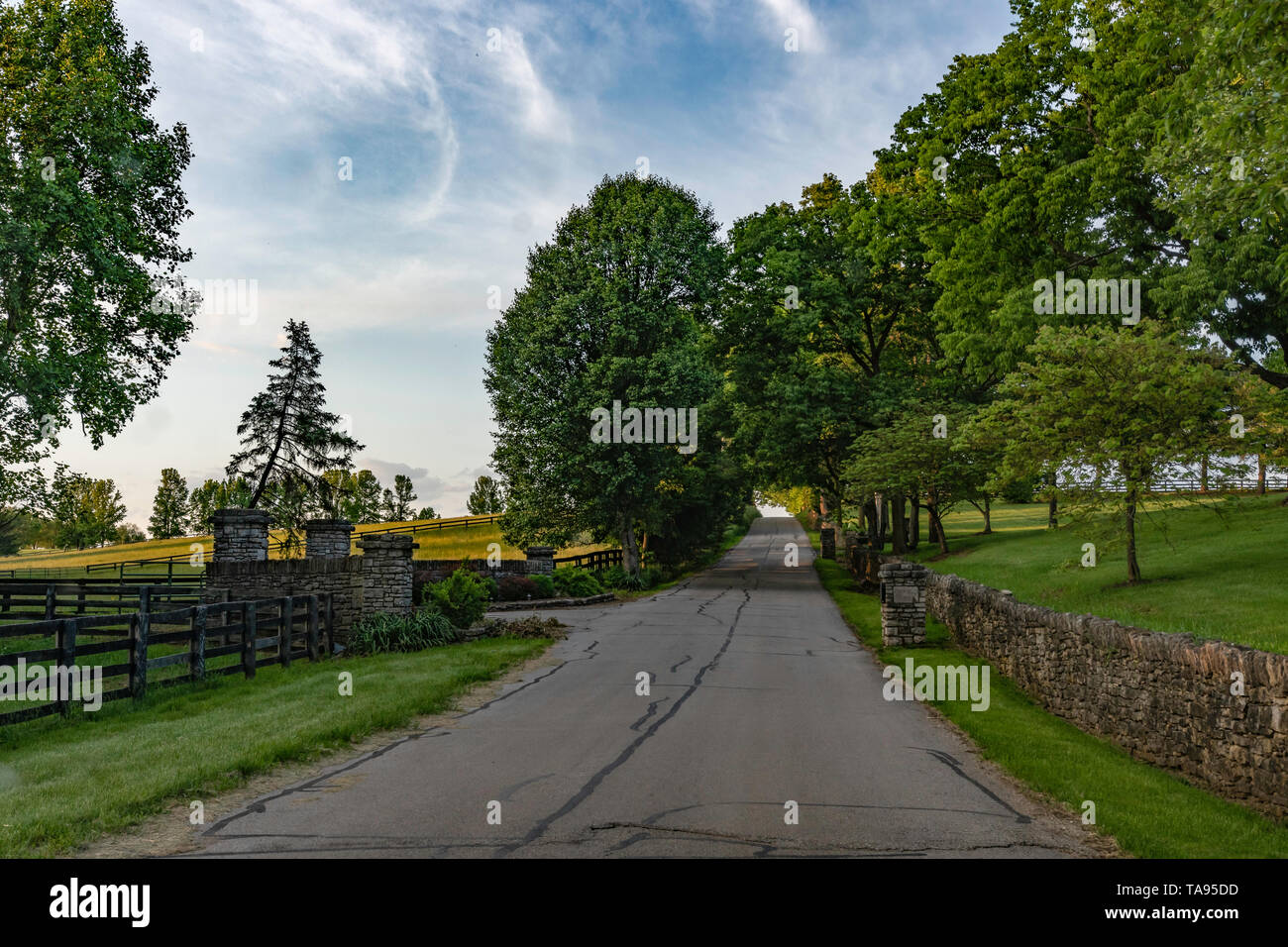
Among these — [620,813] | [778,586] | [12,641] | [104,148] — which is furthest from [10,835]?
[778,586]

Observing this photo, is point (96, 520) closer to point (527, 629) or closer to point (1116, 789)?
point (527, 629)

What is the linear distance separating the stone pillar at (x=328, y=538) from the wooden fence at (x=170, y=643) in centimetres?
273

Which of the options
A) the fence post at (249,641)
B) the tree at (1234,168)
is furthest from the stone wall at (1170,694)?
the fence post at (249,641)

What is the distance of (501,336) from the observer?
1649 inches

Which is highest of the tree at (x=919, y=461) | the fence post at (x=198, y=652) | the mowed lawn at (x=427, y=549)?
the tree at (x=919, y=461)

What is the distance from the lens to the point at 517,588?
27.5m

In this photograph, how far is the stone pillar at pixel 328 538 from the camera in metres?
21.5

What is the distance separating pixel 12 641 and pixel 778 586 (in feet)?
85.1

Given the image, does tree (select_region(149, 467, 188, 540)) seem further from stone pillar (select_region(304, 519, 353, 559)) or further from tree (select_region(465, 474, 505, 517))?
stone pillar (select_region(304, 519, 353, 559))
